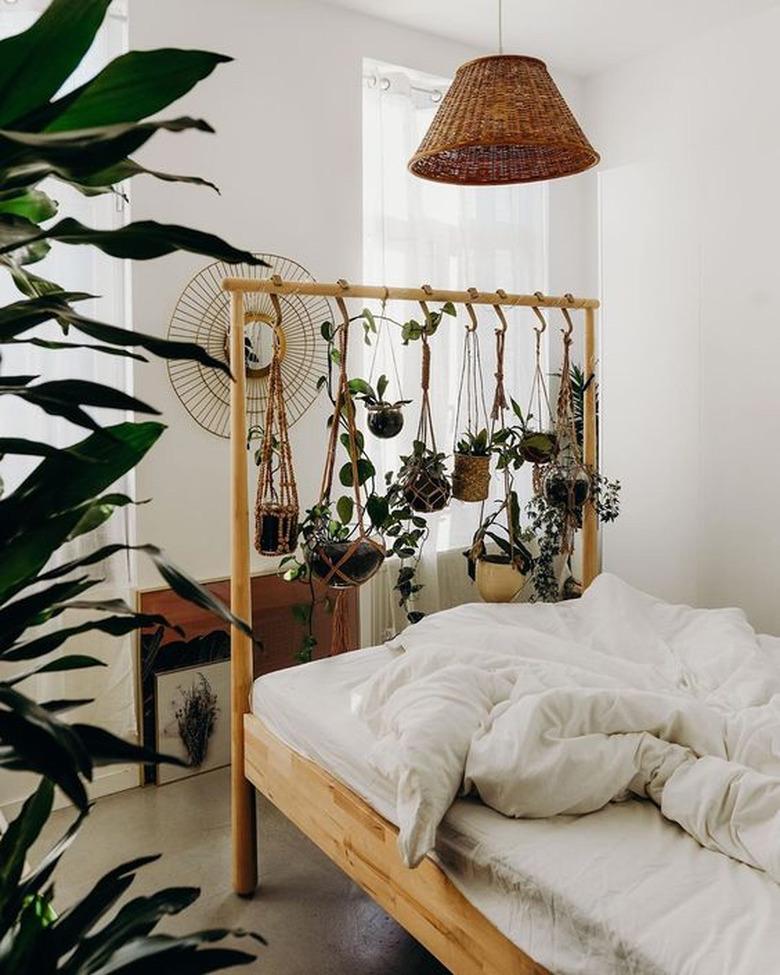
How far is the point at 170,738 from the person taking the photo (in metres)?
3.04

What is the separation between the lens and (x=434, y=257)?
365 centimetres

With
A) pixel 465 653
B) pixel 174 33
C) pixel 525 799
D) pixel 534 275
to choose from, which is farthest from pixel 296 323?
pixel 525 799

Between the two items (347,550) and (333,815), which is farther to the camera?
(347,550)

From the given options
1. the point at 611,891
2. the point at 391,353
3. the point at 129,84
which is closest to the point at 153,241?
the point at 129,84

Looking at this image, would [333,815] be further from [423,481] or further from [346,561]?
[423,481]

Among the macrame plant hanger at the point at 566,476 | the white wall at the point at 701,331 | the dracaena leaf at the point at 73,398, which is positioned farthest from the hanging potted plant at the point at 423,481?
the dracaena leaf at the point at 73,398

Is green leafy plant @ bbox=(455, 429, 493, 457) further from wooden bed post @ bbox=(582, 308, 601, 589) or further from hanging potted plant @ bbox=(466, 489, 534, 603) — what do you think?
wooden bed post @ bbox=(582, 308, 601, 589)

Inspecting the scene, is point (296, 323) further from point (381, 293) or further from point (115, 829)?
point (115, 829)

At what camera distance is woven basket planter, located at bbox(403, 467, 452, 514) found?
8.27 feet

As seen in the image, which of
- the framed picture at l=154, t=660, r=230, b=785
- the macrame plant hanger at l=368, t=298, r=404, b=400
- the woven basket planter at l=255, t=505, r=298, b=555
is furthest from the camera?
the macrame plant hanger at l=368, t=298, r=404, b=400

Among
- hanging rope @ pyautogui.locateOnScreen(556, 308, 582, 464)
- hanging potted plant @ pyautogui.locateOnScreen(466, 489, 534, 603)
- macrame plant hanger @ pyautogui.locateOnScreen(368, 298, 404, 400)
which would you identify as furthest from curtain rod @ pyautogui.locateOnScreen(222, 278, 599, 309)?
macrame plant hanger @ pyautogui.locateOnScreen(368, 298, 404, 400)

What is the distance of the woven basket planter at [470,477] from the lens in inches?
104

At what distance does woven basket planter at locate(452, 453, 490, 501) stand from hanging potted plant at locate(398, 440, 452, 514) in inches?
3.6

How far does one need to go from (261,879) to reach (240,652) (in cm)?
69
